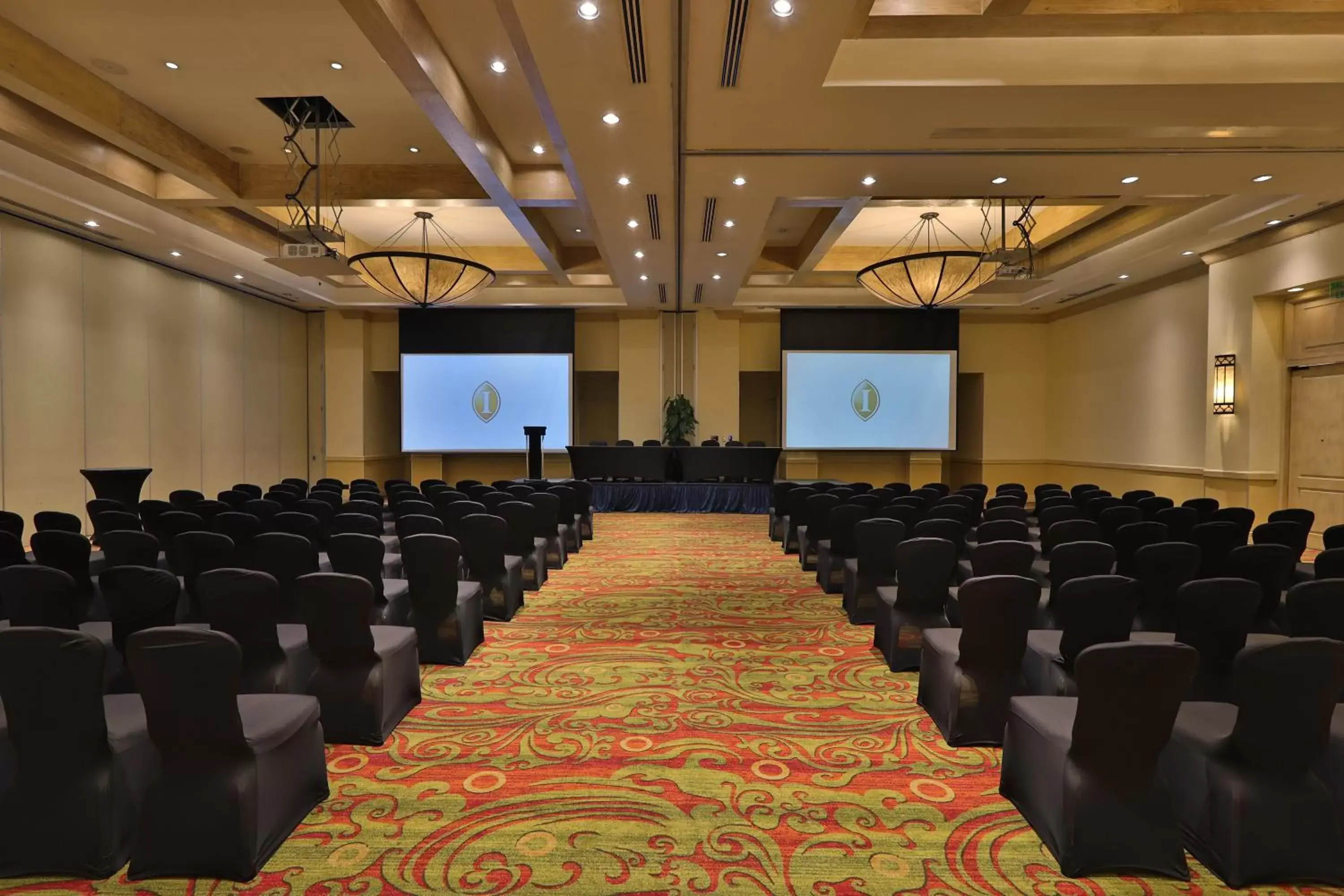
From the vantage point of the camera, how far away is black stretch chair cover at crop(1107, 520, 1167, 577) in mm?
5086

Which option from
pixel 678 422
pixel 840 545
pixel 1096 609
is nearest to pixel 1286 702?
pixel 1096 609

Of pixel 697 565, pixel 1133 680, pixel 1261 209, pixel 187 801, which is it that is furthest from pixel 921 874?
pixel 1261 209

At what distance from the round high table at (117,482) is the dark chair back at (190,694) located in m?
7.20

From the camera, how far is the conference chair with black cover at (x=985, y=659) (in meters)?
3.23

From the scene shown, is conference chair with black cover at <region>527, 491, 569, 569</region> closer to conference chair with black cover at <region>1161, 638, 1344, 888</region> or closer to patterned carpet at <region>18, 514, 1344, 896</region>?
patterned carpet at <region>18, 514, 1344, 896</region>

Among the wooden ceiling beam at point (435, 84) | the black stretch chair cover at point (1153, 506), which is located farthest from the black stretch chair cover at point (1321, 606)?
the wooden ceiling beam at point (435, 84)

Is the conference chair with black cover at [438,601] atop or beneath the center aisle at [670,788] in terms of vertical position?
atop

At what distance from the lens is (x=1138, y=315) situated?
13.0 metres

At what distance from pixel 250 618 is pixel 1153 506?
709cm

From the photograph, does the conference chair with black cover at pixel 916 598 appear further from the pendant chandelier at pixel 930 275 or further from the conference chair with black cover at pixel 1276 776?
the pendant chandelier at pixel 930 275

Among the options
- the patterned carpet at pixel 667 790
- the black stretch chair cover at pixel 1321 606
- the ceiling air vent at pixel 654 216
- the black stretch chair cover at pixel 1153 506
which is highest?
the ceiling air vent at pixel 654 216

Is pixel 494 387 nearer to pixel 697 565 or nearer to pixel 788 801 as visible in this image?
pixel 697 565

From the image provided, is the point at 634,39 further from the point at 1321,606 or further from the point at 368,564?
the point at 1321,606

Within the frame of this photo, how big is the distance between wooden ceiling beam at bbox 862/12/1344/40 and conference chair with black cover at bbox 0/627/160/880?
5.93 m
